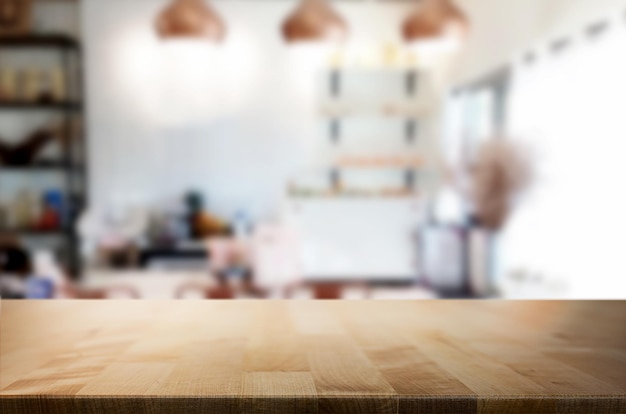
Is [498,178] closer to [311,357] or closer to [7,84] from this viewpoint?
[311,357]

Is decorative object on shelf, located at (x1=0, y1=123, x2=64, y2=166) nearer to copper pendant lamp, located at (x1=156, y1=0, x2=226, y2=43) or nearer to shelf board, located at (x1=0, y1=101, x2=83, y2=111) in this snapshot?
shelf board, located at (x1=0, y1=101, x2=83, y2=111)

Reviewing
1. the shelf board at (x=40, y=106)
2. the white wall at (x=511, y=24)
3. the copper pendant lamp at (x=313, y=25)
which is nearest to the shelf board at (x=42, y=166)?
the shelf board at (x=40, y=106)

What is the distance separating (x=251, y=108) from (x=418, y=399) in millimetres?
5983

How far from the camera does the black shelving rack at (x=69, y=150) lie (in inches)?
233

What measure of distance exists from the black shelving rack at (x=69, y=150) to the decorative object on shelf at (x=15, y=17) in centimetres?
9

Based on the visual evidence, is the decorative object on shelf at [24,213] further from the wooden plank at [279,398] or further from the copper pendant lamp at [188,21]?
the wooden plank at [279,398]

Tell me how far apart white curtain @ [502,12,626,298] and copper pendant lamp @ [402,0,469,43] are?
0.72m

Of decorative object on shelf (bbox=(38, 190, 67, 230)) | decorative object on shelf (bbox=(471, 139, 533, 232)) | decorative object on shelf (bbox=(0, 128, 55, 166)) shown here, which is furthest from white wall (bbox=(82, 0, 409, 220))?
decorative object on shelf (bbox=(471, 139, 533, 232))

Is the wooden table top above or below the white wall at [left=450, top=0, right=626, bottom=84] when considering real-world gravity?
below

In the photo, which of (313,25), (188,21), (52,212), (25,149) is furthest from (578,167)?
(25,149)

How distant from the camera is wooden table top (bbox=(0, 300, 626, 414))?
0.55m

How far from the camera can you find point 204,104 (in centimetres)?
630

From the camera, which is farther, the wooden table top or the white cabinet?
the white cabinet

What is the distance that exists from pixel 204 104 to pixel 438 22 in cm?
371
